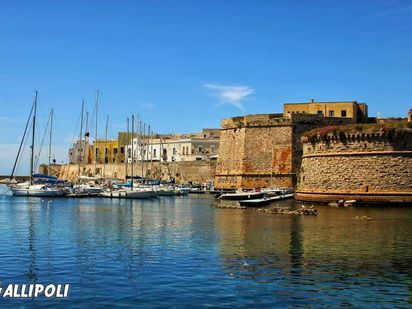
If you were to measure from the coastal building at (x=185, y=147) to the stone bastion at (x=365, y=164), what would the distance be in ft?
106

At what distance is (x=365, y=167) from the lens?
112 ft

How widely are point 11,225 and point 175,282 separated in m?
13.9

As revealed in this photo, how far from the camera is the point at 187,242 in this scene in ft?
60.8

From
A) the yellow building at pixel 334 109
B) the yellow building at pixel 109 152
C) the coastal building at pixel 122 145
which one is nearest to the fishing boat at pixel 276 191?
the yellow building at pixel 334 109

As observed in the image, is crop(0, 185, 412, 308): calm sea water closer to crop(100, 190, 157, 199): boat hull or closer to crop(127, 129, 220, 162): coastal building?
crop(100, 190, 157, 199): boat hull

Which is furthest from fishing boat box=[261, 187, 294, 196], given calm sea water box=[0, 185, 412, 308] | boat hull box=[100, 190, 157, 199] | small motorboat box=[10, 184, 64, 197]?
calm sea water box=[0, 185, 412, 308]

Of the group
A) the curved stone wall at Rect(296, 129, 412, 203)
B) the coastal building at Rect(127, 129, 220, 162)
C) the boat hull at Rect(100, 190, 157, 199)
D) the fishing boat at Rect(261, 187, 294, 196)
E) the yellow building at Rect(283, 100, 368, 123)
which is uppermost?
the yellow building at Rect(283, 100, 368, 123)

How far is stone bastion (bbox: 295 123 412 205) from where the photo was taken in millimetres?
33312

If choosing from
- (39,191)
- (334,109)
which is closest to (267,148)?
(334,109)

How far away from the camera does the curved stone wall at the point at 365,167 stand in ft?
109

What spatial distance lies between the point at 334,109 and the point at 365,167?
18589mm

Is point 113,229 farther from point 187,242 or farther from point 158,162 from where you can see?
point 158,162

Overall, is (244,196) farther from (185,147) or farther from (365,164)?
(185,147)

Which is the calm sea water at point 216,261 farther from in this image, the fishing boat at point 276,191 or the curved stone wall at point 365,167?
the fishing boat at point 276,191
